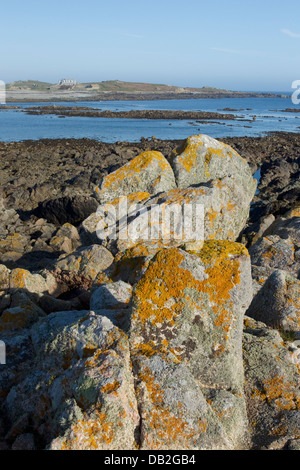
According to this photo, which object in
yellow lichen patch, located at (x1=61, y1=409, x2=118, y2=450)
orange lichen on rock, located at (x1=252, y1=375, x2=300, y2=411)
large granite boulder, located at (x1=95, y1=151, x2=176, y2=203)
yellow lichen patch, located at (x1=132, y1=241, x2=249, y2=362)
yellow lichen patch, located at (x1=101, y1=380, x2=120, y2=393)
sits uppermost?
large granite boulder, located at (x1=95, y1=151, x2=176, y2=203)

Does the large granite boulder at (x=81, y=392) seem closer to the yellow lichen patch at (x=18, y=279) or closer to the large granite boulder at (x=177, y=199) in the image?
the yellow lichen patch at (x=18, y=279)

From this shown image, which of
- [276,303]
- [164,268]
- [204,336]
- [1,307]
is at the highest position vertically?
[164,268]

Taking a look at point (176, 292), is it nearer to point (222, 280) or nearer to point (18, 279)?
Result: point (222, 280)

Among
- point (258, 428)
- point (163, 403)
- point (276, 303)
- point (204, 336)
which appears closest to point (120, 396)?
point (163, 403)

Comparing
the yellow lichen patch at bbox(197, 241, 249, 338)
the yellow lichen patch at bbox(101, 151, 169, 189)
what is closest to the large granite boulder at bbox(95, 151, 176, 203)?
the yellow lichen patch at bbox(101, 151, 169, 189)

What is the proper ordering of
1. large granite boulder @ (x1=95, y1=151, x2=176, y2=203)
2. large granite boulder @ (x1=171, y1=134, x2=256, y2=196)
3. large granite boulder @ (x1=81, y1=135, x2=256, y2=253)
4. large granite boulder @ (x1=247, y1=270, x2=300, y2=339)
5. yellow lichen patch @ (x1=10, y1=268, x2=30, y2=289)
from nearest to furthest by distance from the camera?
large granite boulder @ (x1=247, y1=270, x2=300, y2=339) → yellow lichen patch @ (x1=10, y1=268, x2=30, y2=289) → large granite boulder @ (x1=81, y1=135, x2=256, y2=253) → large granite boulder @ (x1=95, y1=151, x2=176, y2=203) → large granite boulder @ (x1=171, y1=134, x2=256, y2=196)

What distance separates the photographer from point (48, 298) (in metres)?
7.79

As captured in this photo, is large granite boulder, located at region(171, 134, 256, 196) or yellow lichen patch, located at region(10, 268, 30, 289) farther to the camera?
large granite boulder, located at region(171, 134, 256, 196)

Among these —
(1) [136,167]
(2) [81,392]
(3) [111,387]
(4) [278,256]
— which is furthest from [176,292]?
(1) [136,167]

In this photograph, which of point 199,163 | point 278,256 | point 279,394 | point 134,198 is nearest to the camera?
point 279,394

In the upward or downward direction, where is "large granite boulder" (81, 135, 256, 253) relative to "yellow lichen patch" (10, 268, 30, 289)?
upward

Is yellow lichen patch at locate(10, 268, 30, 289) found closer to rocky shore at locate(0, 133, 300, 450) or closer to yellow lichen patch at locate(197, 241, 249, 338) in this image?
rocky shore at locate(0, 133, 300, 450)

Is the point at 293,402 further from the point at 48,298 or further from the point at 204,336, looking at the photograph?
the point at 48,298
